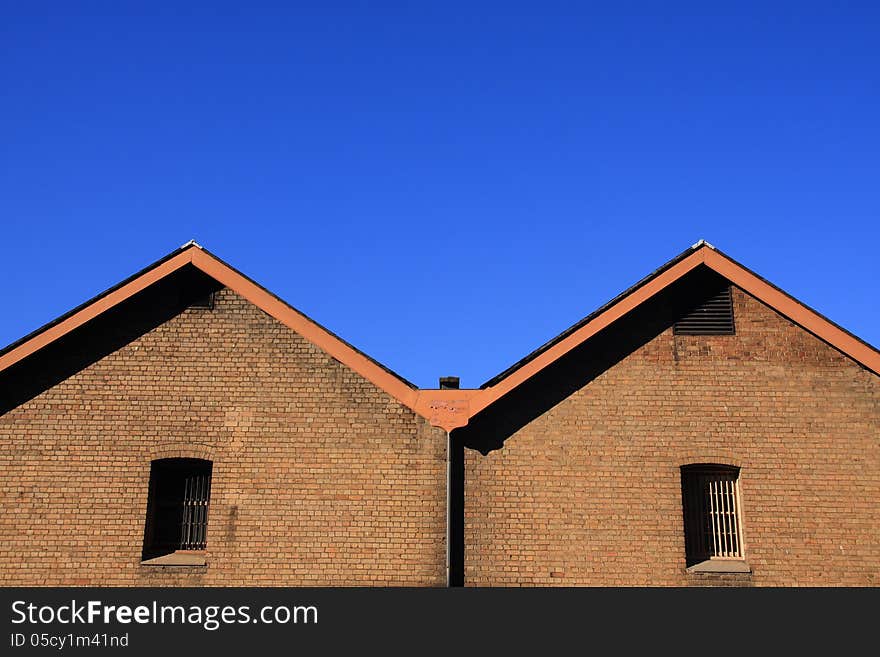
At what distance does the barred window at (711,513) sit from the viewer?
42.4ft

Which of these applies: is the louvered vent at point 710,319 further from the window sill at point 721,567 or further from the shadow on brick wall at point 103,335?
the shadow on brick wall at point 103,335

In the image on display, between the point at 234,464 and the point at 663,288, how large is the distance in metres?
7.17

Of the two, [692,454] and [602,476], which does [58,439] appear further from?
[692,454]

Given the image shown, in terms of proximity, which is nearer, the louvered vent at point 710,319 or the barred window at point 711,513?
the barred window at point 711,513

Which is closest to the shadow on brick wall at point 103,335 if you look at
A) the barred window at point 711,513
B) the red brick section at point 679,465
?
the red brick section at point 679,465

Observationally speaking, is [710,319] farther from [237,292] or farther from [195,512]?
[195,512]

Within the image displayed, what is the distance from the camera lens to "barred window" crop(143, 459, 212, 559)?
1284 centimetres

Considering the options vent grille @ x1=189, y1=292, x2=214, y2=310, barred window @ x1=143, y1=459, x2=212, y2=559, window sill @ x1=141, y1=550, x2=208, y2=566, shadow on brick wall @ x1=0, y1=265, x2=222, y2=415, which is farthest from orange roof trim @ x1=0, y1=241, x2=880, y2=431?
window sill @ x1=141, y1=550, x2=208, y2=566

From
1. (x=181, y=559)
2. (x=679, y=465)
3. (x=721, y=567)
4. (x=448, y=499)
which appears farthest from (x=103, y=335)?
(x=721, y=567)

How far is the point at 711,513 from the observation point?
13.1m

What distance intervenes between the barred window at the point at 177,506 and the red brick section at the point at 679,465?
401 cm

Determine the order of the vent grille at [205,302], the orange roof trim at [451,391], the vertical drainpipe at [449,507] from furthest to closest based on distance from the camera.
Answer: the vent grille at [205,302], the orange roof trim at [451,391], the vertical drainpipe at [449,507]

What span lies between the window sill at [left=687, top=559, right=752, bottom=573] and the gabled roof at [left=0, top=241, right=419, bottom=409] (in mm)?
4845

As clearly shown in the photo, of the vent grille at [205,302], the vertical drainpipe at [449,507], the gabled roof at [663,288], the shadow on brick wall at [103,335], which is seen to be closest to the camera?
the vertical drainpipe at [449,507]
